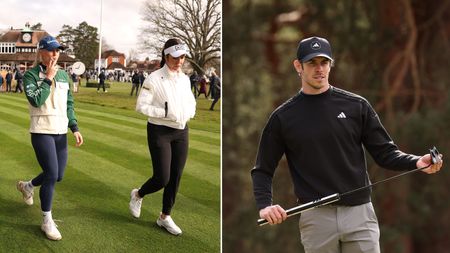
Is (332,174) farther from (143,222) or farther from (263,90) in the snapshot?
(263,90)

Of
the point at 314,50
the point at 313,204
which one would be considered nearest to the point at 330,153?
the point at 313,204

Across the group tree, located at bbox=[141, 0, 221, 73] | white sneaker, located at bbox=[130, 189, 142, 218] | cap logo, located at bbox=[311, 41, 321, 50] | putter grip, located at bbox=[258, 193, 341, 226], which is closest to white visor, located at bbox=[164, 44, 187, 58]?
tree, located at bbox=[141, 0, 221, 73]

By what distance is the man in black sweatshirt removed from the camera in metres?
1.92

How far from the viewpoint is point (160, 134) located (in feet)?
9.24

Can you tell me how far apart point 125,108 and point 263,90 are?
91 centimetres

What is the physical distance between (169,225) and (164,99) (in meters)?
0.61

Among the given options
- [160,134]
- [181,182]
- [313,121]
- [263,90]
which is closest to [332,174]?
[313,121]

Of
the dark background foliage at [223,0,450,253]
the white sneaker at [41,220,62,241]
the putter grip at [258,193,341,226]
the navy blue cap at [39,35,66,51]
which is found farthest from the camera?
the dark background foliage at [223,0,450,253]

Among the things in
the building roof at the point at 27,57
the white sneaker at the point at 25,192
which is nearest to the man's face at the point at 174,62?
the building roof at the point at 27,57

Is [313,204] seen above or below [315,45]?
below

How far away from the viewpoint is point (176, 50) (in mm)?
2766

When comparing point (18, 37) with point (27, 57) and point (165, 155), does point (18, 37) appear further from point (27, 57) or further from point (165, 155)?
point (165, 155)

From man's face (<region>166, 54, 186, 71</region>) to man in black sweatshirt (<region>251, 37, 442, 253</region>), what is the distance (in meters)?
0.92

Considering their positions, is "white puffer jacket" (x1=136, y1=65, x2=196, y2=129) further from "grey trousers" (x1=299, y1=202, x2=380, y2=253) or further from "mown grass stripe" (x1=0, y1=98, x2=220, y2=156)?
"grey trousers" (x1=299, y1=202, x2=380, y2=253)
